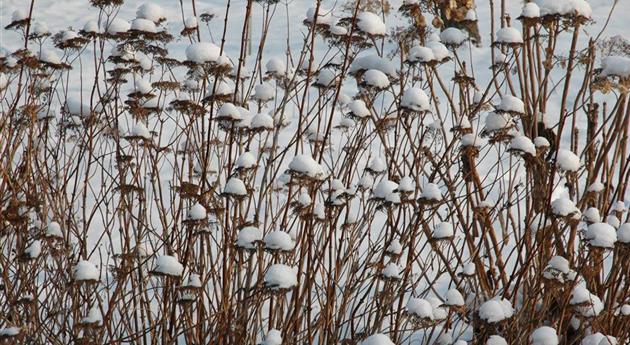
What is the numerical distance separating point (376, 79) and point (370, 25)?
0.63ft

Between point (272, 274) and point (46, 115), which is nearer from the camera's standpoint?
point (272, 274)

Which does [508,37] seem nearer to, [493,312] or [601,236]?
[601,236]

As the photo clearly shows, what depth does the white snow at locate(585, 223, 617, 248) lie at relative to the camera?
81.7 inches

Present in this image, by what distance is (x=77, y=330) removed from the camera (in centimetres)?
255

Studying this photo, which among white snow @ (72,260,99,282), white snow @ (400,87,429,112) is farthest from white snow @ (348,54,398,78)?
white snow @ (72,260,99,282)

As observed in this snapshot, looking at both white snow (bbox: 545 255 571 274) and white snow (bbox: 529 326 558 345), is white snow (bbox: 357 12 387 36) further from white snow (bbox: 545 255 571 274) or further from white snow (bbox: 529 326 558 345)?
white snow (bbox: 529 326 558 345)

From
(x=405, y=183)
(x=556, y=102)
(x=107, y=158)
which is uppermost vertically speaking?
(x=556, y=102)

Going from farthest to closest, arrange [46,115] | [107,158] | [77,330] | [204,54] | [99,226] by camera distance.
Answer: [107,158] < [99,226] < [46,115] < [77,330] < [204,54]

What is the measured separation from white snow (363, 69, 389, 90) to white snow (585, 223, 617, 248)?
27.1 inches

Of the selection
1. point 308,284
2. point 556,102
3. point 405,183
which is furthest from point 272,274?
point 556,102

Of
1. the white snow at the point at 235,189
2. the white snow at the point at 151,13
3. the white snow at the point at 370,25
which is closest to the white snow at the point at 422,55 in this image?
the white snow at the point at 370,25

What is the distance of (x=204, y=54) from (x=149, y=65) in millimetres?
1044

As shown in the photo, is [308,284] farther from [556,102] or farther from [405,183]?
[556,102]

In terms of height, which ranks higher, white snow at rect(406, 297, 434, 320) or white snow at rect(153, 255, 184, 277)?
white snow at rect(153, 255, 184, 277)
